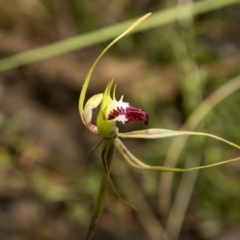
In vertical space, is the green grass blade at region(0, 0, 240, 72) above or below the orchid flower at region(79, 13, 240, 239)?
above

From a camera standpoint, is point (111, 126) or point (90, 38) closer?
point (111, 126)

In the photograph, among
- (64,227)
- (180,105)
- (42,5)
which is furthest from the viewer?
(42,5)

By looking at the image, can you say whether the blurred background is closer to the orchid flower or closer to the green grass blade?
the green grass blade

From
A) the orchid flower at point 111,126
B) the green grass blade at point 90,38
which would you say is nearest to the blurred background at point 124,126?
the green grass blade at point 90,38

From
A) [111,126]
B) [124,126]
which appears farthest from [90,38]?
[111,126]

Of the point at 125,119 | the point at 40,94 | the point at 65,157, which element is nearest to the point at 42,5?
the point at 40,94

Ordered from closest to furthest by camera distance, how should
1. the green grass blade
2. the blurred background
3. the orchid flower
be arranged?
the orchid flower → the green grass blade → the blurred background

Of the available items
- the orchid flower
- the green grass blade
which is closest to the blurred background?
the green grass blade

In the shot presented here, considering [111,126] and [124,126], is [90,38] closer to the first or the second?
[124,126]

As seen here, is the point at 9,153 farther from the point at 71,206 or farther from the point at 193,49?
the point at 193,49
